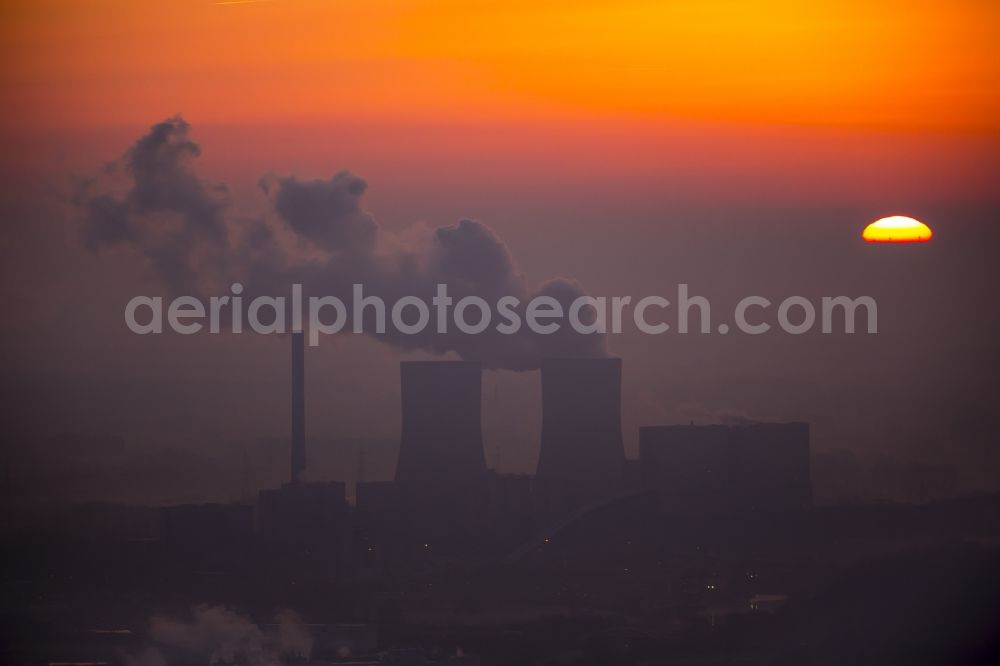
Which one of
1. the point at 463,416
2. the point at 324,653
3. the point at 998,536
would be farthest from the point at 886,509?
the point at 324,653

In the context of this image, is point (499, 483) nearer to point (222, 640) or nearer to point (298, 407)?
point (298, 407)

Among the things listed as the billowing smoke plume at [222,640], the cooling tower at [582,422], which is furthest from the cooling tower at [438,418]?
the billowing smoke plume at [222,640]

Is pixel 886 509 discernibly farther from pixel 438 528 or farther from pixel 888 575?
pixel 438 528

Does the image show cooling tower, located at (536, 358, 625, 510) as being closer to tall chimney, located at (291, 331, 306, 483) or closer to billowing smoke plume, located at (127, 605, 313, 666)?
tall chimney, located at (291, 331, 306, 483)

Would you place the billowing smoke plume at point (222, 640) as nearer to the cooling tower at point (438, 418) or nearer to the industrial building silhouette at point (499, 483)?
the industrial building silhouette at point (499, 483)

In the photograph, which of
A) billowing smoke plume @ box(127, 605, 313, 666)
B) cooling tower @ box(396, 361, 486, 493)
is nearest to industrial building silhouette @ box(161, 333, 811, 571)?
cooling tower @ box(396, 361, 486, 493)

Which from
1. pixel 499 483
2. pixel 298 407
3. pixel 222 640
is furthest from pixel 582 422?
pixel 222 640
